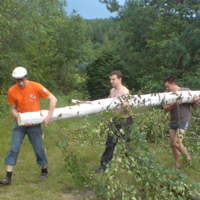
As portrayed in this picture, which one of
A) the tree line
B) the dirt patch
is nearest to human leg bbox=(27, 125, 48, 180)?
the dirt patch

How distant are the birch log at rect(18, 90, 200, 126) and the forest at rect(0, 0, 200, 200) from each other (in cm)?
24

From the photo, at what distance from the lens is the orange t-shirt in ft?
13.9

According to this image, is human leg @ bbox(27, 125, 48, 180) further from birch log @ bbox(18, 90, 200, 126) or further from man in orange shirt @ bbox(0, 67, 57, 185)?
birch log @ bbox(18, 90, 200, 126)

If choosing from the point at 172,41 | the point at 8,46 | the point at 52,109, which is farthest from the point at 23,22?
the point at 52,109

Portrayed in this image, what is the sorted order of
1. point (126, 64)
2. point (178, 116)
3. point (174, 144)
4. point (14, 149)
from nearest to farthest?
1. point (14, 149)
2. point (178, 116)
3. point (174, 144)
4. point (126, 64)

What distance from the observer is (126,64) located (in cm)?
2131

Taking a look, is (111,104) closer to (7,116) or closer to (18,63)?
(7,116)

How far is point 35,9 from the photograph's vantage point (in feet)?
39.0

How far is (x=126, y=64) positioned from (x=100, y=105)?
1733 centimetres

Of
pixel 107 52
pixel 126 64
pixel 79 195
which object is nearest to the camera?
pixel 79 195

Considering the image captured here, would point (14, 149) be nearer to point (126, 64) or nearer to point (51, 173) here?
point (51, 173)

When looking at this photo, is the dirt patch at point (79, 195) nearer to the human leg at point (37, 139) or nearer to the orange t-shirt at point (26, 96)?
the human leg at point (37, 139)

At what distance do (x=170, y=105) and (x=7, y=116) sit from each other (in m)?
6.17

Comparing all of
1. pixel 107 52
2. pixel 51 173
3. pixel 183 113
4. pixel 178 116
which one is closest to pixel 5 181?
pixel 51 173
